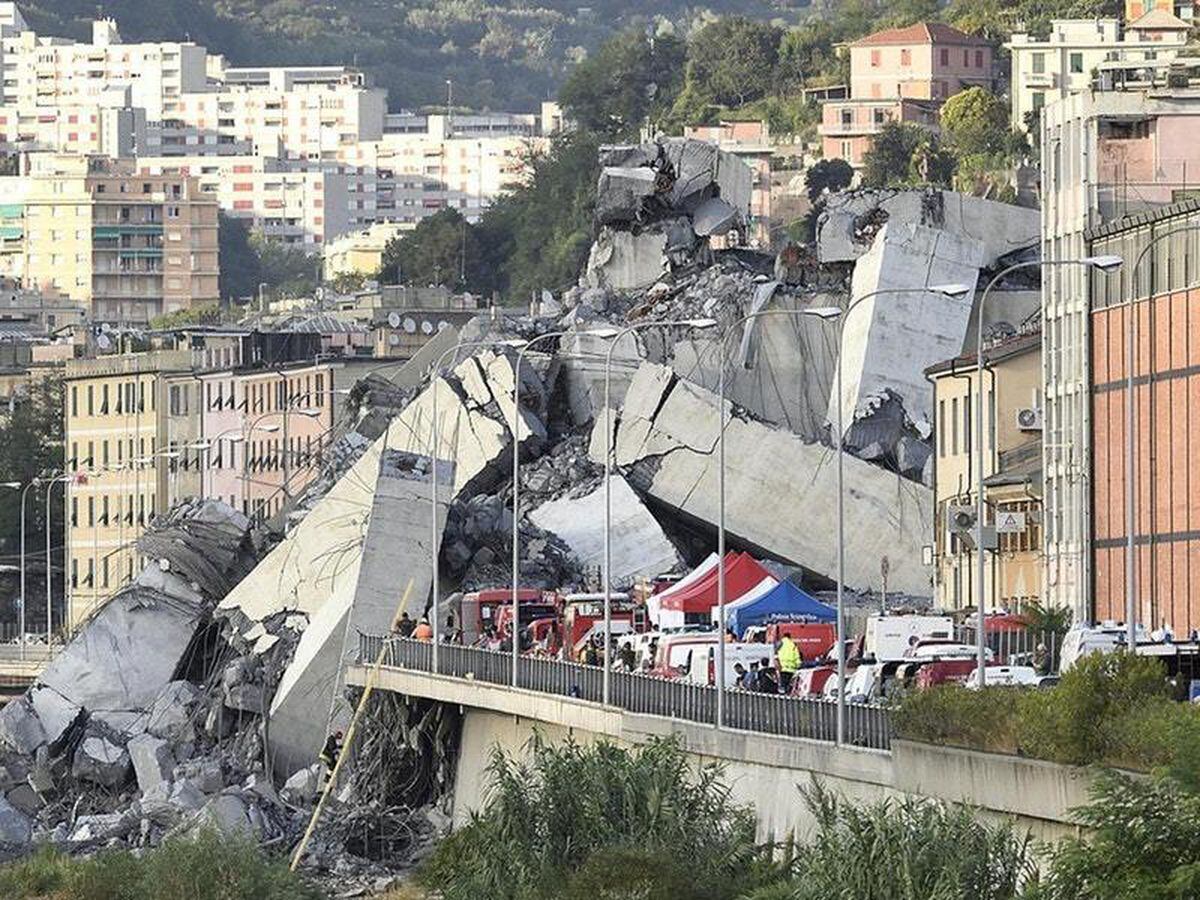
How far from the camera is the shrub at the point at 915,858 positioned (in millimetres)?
46594

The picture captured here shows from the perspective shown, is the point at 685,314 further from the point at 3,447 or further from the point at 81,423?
the point at 3,447

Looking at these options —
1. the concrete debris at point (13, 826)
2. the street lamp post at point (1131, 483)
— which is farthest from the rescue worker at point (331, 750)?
the street lamp post at point (1131, 483)

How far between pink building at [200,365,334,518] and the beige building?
50.0 meters

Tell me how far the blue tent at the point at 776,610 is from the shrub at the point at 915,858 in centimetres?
3024

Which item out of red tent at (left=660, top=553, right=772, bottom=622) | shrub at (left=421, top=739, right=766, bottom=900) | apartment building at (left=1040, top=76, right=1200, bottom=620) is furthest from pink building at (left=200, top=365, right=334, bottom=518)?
shrub at (left=421, top=739, right=766, bottom=900)

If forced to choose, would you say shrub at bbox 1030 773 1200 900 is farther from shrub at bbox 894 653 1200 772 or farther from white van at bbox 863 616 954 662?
white van at bbox 863 616 954 662

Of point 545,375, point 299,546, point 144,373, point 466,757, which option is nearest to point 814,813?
point 466,757

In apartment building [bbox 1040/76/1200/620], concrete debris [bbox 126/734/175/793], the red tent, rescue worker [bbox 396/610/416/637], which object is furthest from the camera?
concrete debris [bbox 126/734/175/793]

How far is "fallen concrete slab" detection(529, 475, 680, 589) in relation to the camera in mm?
106438

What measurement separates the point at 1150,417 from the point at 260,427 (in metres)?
75.9

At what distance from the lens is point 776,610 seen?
267ft

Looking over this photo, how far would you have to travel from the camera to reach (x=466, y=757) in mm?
85750

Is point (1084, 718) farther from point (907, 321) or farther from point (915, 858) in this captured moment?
point (907, 321)

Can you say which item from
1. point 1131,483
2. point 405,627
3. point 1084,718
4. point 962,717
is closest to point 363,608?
point 405,627
